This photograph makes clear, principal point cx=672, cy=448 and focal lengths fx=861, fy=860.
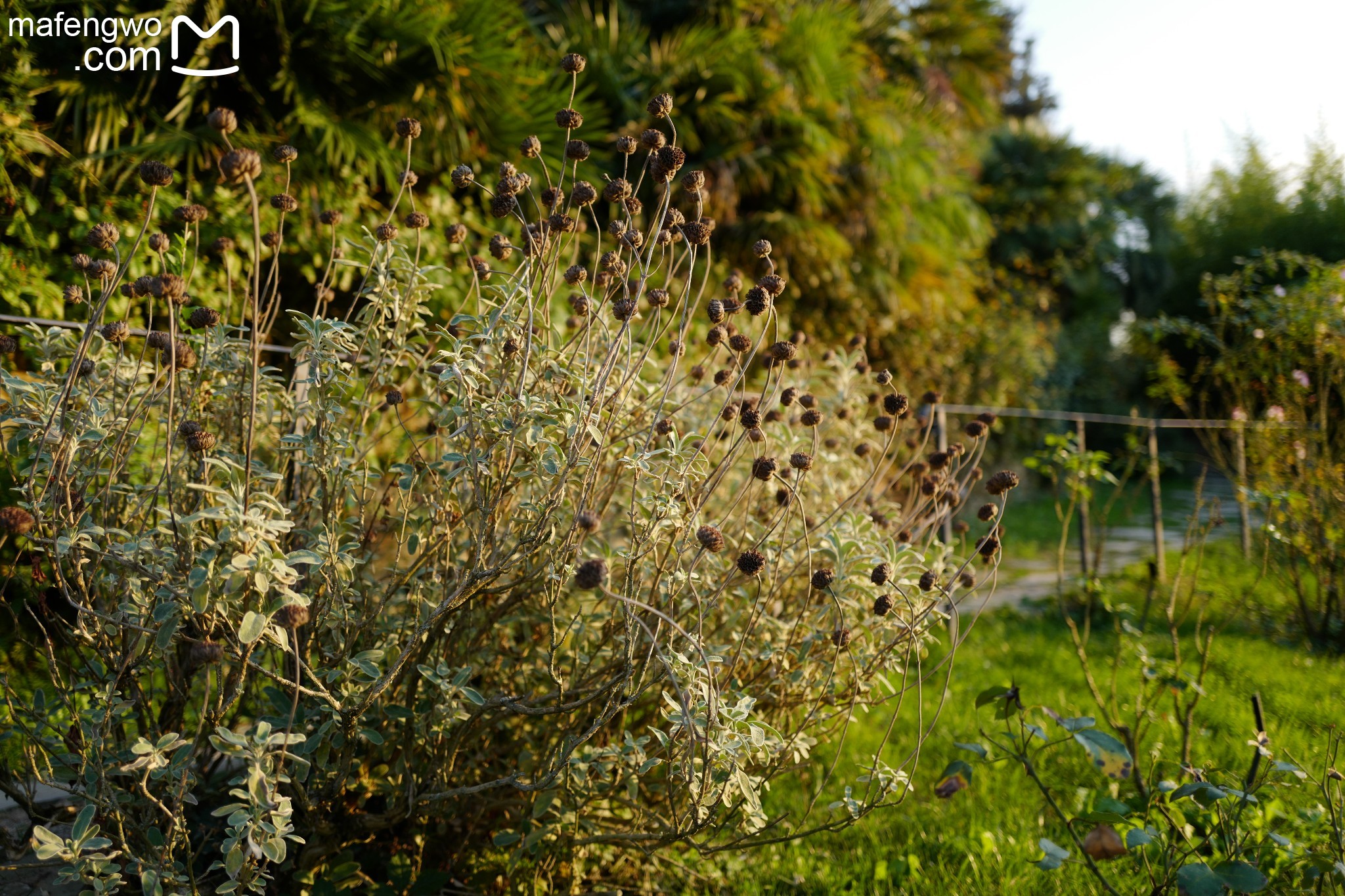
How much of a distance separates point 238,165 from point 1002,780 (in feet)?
9.48

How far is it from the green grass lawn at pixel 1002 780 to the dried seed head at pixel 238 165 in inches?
77.3

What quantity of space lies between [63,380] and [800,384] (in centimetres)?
233

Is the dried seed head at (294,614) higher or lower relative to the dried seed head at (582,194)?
lower

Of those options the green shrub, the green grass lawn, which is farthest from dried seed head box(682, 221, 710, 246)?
the green grass lawn

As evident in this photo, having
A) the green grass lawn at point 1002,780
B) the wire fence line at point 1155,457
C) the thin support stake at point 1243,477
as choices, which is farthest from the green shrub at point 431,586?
the thin support stake at point 1243,477

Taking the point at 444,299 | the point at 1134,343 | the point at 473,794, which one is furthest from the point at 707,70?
the point at 1134,343

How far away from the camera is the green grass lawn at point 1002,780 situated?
2332 mm

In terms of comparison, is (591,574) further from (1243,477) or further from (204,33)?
(1243,477)

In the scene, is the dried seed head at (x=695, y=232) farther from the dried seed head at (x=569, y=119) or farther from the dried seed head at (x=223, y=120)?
the dried seed head at (x=223, y=120)

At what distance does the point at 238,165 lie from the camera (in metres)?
1.19

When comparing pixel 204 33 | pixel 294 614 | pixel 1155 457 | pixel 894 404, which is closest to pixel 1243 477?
pixel 1155 457

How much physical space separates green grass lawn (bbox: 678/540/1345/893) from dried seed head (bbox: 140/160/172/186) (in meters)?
2.01

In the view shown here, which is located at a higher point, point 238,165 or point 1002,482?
point 238,165

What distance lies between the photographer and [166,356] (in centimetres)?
205
